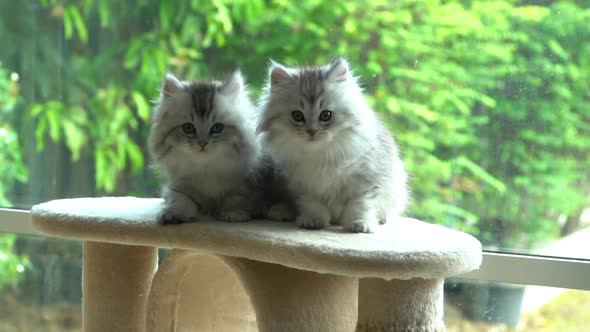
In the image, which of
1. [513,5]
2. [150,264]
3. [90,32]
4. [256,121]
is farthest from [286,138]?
[90,32]

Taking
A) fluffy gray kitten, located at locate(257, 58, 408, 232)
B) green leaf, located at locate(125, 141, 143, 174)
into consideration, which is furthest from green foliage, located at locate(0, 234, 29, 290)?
fluffy gray kitten, located at locate(257, 58, 408, 232)

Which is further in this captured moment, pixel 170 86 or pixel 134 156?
pixel 134 156

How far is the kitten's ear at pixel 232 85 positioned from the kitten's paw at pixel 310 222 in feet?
1.21

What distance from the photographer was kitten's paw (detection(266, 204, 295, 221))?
1.71 metres

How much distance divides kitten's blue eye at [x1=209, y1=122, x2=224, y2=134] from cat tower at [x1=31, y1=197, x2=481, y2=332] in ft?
0.74

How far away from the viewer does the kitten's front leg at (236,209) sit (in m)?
1.67

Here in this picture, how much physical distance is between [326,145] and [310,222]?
0.18 m

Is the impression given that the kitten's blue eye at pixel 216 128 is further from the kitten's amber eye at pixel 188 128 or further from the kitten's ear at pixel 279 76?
the kitten's ear at pixel 279 76

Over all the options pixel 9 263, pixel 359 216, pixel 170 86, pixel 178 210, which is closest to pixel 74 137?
pixel 9 263

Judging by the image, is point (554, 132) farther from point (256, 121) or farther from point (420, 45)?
point (256, 121)

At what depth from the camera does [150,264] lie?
1.96 metres

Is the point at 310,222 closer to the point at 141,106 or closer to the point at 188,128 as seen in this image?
the point at 188,128

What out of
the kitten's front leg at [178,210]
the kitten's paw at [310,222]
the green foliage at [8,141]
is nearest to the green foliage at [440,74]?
the green foliage at [8,141]

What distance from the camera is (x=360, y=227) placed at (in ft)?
5.26
